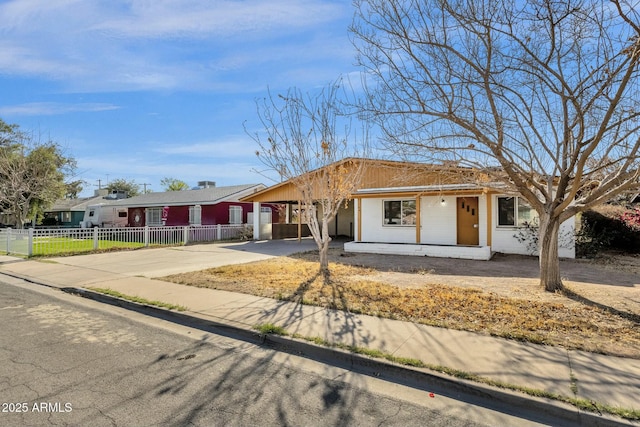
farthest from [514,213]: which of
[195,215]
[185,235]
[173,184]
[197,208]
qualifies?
[173,184]

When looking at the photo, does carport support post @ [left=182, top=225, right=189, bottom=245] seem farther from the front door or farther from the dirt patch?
the front door

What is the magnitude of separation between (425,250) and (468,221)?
2525mm

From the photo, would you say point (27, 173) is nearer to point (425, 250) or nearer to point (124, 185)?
point (425, 250)

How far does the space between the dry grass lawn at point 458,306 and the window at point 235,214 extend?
52.8 ft

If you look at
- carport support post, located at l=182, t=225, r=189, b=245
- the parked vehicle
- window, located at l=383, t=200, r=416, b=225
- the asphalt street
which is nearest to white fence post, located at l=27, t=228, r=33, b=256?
carport support post, located at l=182, t=225, r=189, b=245

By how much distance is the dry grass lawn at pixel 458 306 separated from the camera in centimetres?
452

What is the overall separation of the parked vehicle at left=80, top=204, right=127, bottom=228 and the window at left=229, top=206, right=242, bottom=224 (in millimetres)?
11861

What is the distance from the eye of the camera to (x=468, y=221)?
570 inches

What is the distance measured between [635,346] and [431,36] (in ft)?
18.2

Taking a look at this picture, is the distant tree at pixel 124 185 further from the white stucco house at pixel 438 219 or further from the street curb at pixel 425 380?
the street curb at pixel 425 380

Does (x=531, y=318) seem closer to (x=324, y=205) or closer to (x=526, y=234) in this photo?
(x=324, y=205)

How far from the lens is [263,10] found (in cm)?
753

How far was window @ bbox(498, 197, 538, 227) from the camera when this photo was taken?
43.0ft

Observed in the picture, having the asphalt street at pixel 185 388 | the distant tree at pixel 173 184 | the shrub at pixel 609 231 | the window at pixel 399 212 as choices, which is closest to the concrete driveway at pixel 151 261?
the asphalt street at pixel 185 388
